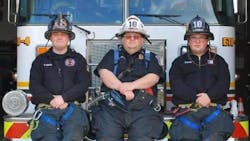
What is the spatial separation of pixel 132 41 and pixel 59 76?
754 millimetres

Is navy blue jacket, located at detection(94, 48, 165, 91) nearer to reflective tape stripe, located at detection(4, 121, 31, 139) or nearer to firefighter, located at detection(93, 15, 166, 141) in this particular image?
firefighter, located at detection(93, 15, 166, 141)

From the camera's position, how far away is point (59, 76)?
5.06m

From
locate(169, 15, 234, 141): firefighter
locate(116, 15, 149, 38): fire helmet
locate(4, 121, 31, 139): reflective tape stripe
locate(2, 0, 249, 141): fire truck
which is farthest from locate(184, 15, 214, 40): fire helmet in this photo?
locate(4, 121, 31, 139): reflective tape stripe

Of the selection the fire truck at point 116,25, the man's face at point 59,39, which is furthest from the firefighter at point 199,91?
the man's face at point 59,39

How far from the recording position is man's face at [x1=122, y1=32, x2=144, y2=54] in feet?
16.6

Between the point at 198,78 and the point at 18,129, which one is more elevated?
the point at 198,78

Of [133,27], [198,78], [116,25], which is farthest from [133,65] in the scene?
[116,25]

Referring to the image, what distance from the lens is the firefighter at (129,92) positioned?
489 cm

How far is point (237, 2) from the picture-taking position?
5973 millimetres

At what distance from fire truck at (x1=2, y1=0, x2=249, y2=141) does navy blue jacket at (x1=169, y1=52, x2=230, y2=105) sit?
608mm

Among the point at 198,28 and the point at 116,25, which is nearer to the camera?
the point at 198,28

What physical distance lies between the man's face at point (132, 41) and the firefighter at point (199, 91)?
409 mm

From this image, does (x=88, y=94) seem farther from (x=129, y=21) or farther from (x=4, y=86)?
(x=4, y=86)

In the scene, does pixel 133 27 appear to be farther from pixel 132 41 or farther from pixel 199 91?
pixel 199 91
